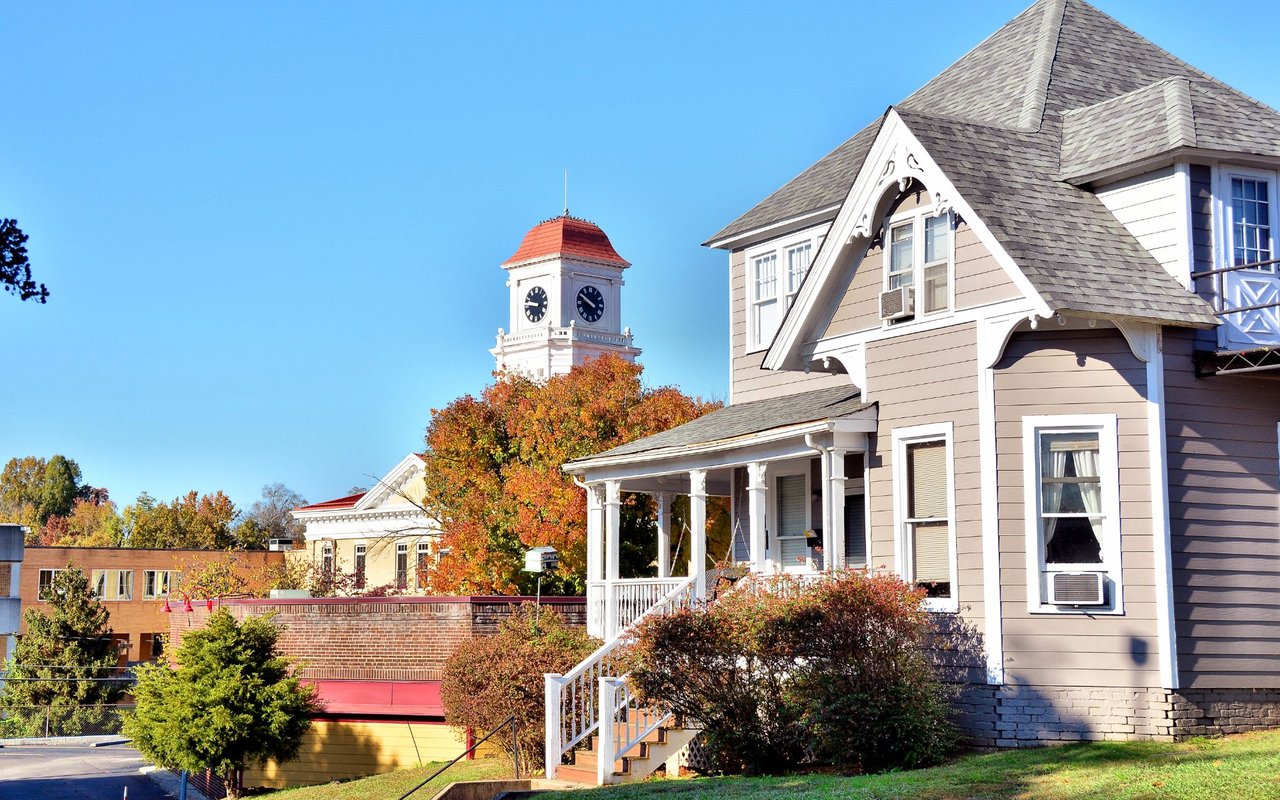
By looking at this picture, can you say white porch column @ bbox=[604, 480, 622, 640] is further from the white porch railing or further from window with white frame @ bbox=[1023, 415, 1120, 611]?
window with white frame @ bbox=[1023, 415, 1120, 611]

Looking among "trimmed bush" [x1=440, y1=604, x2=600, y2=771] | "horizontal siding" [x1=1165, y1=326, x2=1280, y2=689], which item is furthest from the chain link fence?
"horizontal siding" [x1=1165, y1=326, x2=1280, y2=689]

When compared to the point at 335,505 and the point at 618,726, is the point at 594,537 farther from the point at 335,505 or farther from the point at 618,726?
the point at 335,505

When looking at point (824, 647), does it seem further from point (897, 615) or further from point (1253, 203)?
point (1253, 203)

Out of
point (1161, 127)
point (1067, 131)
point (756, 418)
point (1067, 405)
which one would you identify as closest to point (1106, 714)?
point (1067, 405)

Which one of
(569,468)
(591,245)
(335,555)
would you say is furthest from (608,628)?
(591,245)

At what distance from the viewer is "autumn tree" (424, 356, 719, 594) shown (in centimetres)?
3728

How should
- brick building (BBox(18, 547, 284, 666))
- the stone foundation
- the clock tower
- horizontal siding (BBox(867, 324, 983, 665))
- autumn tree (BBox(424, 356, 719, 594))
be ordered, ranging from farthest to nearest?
1. the clock tower
2. brick building (BBox(18, 547, 284, 666))
3. autumn tree (BBox(424, 356, 719, 594))
4. horizontal siding (BBox(867, 324, 983, 665))
5. the stone foundation

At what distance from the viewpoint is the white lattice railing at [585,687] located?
19.3 m

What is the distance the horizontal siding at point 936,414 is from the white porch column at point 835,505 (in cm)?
43

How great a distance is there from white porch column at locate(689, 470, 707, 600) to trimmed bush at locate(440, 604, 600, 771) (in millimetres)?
2226

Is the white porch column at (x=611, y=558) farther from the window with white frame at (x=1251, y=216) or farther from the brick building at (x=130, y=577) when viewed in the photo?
the brick building at (x=130, y=577)

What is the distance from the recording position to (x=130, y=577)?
76188 millimetres

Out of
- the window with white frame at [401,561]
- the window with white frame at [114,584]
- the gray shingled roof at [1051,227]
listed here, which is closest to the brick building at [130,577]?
the window with white frame at [114,584]

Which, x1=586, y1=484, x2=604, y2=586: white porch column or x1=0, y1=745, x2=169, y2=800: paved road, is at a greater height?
x1=586, y1=484, x2=604, y2=586: white porch column
